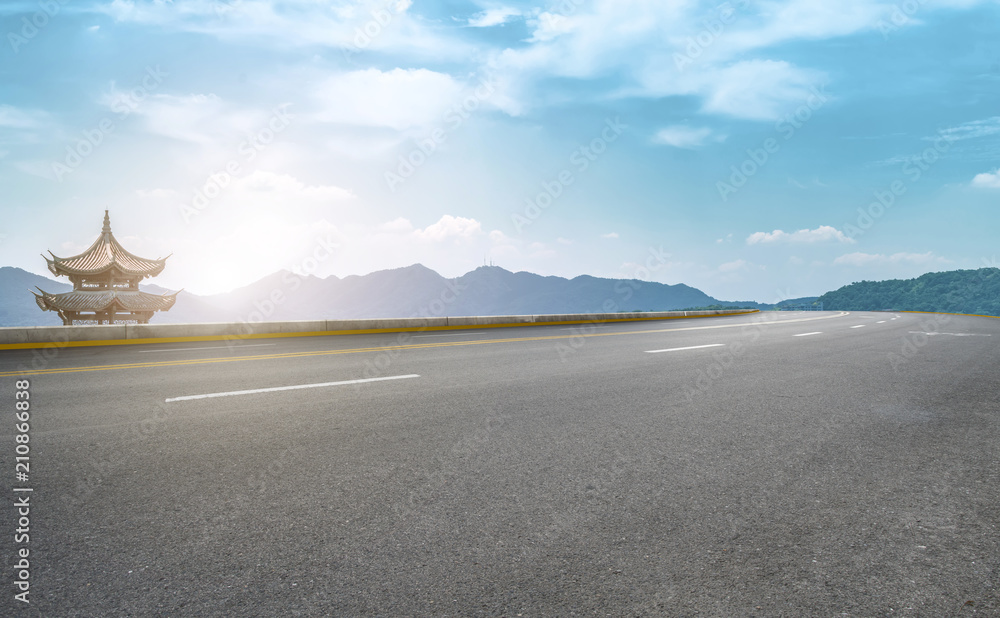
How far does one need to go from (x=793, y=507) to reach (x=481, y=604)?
6.14ft

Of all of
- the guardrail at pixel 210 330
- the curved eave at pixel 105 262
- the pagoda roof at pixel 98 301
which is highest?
the curved eave at pixel 105 262

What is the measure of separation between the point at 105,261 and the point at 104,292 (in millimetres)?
6304

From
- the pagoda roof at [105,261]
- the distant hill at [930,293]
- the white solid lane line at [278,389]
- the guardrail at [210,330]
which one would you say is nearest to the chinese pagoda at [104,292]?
the pagoda roof at [105,261]

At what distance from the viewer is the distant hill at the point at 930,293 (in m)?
125

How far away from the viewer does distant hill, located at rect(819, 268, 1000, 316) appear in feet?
410

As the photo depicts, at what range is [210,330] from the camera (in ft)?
51.8

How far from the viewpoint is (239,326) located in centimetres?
1630

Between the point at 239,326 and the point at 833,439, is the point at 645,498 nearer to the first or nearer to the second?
the point at 833,439

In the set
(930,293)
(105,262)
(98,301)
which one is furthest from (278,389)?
(930,293)

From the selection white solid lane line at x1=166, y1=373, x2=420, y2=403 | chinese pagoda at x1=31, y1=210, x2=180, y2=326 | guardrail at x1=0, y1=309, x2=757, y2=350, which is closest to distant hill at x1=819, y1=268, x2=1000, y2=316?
guardrail at x1=0, y1=309, x2=757, y2=350

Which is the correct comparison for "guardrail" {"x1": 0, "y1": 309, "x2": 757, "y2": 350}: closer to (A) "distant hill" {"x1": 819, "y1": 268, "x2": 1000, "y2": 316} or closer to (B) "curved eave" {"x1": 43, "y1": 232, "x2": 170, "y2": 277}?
(B) "curved eave" {"x1": 43, "y1": 232, "x2": 170, "y2": 277}

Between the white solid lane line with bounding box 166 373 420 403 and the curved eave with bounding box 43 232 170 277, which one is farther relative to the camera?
the curved eave with bounding box 43 232 170 277

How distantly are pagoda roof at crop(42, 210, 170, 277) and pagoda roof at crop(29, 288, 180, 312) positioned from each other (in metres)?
2.23

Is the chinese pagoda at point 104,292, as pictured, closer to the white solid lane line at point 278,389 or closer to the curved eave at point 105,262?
the curved eave at point 105,262
